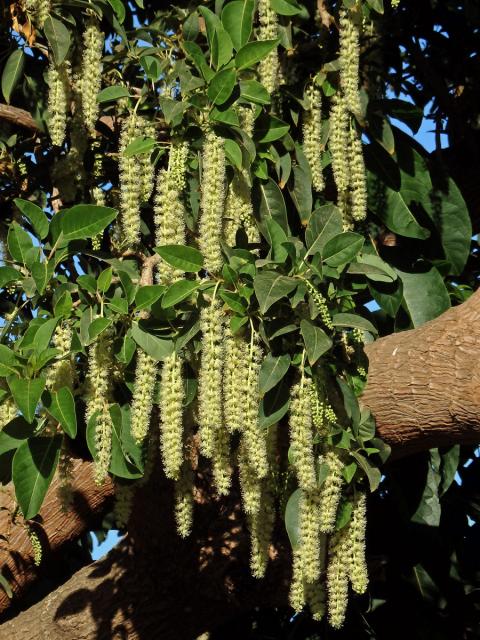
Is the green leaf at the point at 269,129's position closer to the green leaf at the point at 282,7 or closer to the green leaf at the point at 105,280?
the green leaf at the point at 282,7

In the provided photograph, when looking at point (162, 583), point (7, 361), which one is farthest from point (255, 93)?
point (162, 583)

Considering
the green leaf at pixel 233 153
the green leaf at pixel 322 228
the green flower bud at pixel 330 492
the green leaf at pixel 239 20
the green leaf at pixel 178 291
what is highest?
the green leaf at pixel 239 20

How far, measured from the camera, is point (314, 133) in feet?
8.95

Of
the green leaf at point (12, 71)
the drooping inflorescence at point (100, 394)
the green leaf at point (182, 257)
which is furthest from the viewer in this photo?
the green leaf at point (12, 71)

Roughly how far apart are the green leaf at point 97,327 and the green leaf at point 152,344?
0.09 m

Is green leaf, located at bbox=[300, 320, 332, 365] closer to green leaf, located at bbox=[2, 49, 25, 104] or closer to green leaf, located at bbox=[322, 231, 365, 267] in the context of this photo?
green leaf, located at bbox=[322, 231, 365, 267]

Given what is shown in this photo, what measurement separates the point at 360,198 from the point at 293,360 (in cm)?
46

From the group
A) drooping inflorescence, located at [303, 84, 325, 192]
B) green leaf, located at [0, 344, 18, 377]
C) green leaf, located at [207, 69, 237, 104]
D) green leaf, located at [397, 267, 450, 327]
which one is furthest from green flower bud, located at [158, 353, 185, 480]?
green leaf, located at [397, 267, 450, 327]

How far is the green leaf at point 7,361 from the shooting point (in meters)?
2.37

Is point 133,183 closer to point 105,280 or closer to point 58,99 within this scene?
point 105,280

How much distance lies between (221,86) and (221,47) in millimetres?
135

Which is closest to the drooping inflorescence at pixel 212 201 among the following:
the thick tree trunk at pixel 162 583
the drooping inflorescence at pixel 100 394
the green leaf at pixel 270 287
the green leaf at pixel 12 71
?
the green leaf at pixel 270 287

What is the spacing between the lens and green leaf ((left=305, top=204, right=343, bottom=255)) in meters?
2.52

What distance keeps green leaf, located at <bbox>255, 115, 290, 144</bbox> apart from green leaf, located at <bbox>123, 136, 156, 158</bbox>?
0.33m
